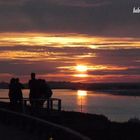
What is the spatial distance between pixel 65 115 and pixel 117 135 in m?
6.72

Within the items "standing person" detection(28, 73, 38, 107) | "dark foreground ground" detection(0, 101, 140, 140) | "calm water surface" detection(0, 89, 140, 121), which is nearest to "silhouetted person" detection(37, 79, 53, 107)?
"standing person" detection(28, 73, 38, 107)

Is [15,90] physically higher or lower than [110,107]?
higher

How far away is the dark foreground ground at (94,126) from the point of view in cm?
2097

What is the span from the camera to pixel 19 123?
76.3 feet

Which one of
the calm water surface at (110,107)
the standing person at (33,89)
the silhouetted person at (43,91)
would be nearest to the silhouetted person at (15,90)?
the standing person at (33,89)

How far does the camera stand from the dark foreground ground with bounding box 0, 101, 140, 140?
21.0m

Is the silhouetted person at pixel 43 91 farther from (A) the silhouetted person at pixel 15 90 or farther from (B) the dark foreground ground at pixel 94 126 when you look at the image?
(A) the silhouetted person at pixel 15 90

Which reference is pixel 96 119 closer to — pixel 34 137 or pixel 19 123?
pixel 19 123

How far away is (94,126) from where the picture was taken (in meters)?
23.8

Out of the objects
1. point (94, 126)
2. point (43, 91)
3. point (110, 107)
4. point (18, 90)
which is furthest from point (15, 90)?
point (110, 107)

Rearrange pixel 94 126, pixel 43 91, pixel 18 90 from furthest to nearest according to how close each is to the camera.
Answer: pixel 18 90, pixel 43 91, pixel 94 126

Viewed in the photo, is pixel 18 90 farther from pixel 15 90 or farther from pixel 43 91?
pixel 43 91

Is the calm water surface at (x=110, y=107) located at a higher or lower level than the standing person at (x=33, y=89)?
lower

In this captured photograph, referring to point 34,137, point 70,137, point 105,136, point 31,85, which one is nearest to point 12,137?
point 34,137
